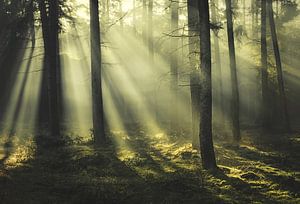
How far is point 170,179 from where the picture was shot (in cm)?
1223

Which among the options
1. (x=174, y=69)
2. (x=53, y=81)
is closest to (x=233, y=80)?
(x=174, y=69)

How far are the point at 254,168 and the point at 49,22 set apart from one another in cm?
1556

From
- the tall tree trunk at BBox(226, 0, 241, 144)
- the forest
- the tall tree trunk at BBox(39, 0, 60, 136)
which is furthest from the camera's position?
the tall tree trunk at BBox(39, 0, 60, 136)

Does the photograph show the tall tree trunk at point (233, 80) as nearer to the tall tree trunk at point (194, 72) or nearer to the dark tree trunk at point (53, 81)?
the tall tree trunk at point (194, 72)

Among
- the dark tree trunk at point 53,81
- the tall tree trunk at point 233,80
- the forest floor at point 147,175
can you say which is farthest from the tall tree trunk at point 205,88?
the dark tree trunk at point 53,81

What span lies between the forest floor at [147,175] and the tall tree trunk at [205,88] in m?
0.81

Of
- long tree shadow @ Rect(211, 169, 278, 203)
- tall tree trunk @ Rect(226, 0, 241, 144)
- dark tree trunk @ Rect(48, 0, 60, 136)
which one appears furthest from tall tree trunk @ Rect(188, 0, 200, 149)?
dark tree trunk @ Rect(48, 0, 60, 136)

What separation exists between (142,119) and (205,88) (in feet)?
76.7

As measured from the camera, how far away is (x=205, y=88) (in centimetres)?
1343

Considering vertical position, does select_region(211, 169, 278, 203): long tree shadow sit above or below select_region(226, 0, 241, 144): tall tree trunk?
below

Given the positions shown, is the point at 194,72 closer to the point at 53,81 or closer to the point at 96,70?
the point at 96,70

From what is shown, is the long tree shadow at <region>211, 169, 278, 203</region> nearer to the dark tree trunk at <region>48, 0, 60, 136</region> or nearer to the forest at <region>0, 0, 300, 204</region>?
the forest at <region>0, 0, 300, 204</region>

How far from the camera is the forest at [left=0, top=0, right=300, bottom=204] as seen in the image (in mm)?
A: 11555

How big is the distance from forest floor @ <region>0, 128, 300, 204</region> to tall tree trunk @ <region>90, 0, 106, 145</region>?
950 millimetres
